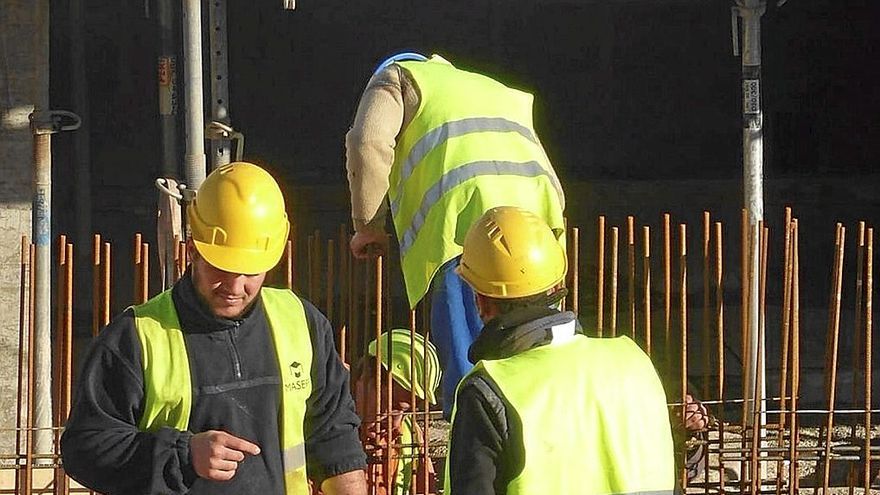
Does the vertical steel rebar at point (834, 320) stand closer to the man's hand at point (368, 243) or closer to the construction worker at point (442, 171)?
the construction worker at point (442, 171)

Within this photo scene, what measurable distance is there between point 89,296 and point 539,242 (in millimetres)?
10279

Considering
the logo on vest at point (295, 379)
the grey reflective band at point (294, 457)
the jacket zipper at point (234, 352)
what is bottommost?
the grey reflective band at point (294, 457)

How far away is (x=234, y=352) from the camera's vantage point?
326 cm

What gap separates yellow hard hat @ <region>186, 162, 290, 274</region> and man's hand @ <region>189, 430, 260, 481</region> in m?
0.39

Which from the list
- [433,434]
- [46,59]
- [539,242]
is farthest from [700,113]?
[539,242]

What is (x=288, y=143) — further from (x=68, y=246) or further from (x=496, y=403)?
(x=496, y=403)

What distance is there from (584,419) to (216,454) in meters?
0.80

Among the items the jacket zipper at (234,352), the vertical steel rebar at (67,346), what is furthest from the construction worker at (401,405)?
the jacket zipper at (234,352)

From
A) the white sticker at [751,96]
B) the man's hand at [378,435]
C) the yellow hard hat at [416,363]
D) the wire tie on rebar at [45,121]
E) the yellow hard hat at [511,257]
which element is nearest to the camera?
the yellow hard hat at [511,257]

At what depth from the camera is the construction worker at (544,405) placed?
2900mm

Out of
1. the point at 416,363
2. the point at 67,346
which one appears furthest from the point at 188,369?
the point at 416,363

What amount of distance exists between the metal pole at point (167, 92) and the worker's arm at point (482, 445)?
14.0 feet

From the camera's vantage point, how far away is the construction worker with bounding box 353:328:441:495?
5285 mm

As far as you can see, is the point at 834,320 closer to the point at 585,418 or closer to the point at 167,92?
the point at 585,418
